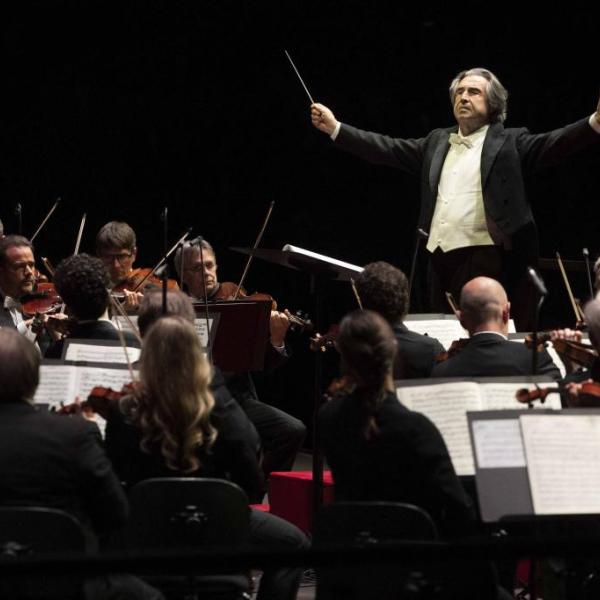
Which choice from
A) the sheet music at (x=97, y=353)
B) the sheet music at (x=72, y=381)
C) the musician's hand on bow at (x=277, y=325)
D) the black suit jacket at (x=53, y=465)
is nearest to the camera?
the black suit jacket at (x=53, y=465)

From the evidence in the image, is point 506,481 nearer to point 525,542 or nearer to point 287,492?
point 525,542

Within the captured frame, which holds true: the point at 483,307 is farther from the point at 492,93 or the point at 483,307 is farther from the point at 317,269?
the point at 492,93

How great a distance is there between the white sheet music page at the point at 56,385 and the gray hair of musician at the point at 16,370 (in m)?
0.59

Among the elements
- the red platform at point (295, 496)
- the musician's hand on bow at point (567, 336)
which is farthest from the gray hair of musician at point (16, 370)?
the red platform at point (295, 496)

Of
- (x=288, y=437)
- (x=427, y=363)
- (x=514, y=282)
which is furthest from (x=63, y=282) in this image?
(x=514, y=282)

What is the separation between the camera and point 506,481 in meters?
3.03

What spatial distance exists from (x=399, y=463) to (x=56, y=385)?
45.3 inches

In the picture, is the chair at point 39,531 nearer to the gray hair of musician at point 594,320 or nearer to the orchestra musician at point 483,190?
the gray hair of musician at point 594,320

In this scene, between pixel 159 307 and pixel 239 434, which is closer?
pixel 239 434

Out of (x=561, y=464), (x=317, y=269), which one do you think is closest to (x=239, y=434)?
(x=561, y=464)

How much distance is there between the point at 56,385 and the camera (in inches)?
138

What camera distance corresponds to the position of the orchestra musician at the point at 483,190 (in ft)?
17.4

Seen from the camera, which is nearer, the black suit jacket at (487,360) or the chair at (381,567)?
the chair at (381,567)

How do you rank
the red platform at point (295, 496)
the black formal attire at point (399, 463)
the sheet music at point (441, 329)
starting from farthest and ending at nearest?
the red platform at point (295, 496) < the sheet music at point (441, 329) < the black formal attire at point (399, 463)
